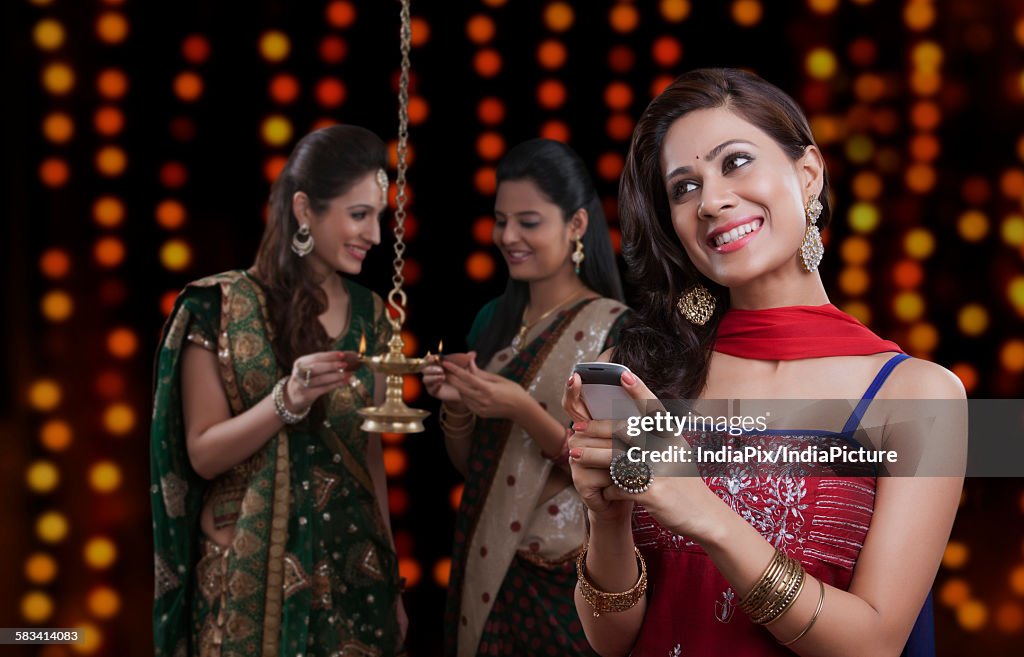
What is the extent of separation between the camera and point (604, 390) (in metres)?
1.03

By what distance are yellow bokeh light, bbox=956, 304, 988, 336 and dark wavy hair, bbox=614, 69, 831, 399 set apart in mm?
1477

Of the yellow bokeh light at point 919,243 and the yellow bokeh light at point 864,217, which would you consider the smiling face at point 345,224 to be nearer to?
the yellow bokeh light at point 864,217

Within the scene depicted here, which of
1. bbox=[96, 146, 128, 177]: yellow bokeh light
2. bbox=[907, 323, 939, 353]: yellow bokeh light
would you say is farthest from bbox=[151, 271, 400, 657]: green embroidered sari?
bbox=[907, 323, 939, 353]: yellow bokeh light

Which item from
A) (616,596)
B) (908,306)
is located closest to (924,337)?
(908,306)

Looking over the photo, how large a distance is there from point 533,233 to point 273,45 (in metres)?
1.05

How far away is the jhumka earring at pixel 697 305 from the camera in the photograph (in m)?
1.34

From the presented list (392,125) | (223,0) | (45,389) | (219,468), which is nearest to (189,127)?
(223,0)

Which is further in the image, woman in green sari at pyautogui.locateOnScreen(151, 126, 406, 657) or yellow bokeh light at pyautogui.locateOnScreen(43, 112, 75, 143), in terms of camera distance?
yellow bokeh light at pyautogui.locateOnScreen(43, 112, 75, 143)

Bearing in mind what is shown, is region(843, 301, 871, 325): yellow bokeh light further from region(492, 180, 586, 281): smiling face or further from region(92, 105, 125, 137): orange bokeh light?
region(92, 105, 125, 137): orange bokeh light

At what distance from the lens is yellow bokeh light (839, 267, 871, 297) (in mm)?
2629

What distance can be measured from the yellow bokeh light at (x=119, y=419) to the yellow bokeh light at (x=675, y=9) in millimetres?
1801

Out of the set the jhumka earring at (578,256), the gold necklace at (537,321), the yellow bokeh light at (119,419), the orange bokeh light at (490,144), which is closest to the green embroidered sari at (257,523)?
the gold necklace at (537,321)

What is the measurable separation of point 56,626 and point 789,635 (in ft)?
7.00

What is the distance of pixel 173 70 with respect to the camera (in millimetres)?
2643
